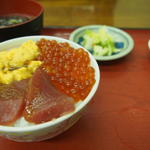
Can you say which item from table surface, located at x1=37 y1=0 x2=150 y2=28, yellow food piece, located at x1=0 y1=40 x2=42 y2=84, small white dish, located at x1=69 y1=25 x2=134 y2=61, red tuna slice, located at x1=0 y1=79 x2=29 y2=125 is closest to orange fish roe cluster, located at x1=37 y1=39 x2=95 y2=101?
yellow food piece, located at x1=0 y1=40 x2=42 y2=84

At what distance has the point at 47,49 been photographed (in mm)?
1005

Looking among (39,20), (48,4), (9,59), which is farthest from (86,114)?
(48,4)

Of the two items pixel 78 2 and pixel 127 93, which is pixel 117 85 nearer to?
pixel 127 93

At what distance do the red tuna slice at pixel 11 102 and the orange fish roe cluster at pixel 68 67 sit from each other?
144 mm

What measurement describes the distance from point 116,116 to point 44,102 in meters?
0.39

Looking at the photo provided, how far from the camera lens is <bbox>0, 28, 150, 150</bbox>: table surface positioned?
884 millimetres

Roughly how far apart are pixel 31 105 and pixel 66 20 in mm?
1238

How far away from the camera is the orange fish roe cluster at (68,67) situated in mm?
855

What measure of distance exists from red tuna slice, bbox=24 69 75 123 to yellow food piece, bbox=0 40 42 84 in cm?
10

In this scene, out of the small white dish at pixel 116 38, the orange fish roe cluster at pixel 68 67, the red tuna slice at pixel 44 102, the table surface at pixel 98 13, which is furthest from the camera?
the table surface at pixel 98 13

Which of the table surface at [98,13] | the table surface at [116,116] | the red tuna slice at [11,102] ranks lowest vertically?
the table surface at [116,116]

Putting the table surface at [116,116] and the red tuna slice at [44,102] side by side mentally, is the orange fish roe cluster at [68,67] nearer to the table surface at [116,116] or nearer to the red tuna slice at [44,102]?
the red tuna slice at [44,102]

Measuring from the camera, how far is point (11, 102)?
77 centimetres

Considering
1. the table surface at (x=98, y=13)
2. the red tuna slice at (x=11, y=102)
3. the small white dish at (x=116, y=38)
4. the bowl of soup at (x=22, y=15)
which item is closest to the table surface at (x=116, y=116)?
the small white dish at (x=116, y=38)
